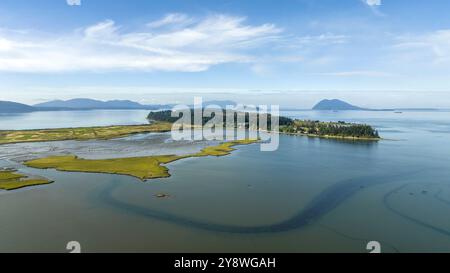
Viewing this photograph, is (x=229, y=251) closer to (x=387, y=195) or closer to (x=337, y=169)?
(x=387, y=195)

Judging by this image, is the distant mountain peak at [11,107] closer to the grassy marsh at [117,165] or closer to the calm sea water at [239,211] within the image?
the grassy marsh at [117,165]

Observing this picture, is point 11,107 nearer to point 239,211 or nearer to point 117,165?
point 117,165

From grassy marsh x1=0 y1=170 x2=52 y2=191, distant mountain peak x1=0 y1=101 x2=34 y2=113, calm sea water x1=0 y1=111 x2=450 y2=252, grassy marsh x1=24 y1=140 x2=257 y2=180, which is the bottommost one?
calm sea water x1=0 y1=111 x2=450 y2=252

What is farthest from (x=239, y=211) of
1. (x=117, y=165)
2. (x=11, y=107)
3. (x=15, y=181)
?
(x=11, y=107)

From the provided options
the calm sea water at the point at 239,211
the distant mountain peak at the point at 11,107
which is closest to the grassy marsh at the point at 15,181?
the calm sea water at the point at 239,211

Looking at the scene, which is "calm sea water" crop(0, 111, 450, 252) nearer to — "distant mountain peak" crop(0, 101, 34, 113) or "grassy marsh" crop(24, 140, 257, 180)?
"grassy marsh" crop(24, 140, 257, 180)

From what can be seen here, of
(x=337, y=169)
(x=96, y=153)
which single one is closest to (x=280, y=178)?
(x=337, y=169)

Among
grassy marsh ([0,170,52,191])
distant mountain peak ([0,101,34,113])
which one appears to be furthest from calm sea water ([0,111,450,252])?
distant mountain peak ([0,101,34,113])
